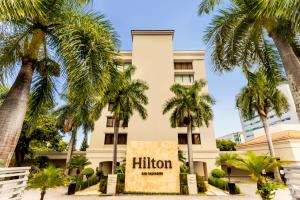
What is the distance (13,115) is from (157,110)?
2290 centimetres

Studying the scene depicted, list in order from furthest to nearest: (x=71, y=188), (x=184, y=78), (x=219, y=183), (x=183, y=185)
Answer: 1. (x=184, y=78)
2. (x=219, y=183)
3. (x=71, y=188)
4. (x=183, y=185)

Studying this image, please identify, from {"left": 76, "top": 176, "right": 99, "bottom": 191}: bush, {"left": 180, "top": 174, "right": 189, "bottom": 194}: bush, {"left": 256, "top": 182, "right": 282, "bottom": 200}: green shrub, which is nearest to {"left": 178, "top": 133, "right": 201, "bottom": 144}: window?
{"left": 180, "top": 174, "right": 189, "bottom": 194}: bush

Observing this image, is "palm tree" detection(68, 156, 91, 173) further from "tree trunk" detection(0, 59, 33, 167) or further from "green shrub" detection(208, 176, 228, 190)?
"tree trunk" detection(0, 59, 33, 167)

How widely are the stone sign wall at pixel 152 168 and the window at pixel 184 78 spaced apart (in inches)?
628

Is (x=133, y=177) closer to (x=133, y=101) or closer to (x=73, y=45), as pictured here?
(x=133, y=101)

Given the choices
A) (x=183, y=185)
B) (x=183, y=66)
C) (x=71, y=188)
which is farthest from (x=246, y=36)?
(x=183, y=66)

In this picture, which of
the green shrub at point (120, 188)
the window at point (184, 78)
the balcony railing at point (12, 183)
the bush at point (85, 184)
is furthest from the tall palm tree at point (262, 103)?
the balcony railing at point (12, 183)

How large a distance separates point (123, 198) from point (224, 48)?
12801 millimetres

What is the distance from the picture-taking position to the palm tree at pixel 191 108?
1873 cm

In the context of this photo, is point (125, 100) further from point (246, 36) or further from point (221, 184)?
point (221, 184)

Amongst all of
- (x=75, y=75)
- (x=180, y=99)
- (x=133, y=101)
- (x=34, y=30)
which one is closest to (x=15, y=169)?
(x=75, y=75)

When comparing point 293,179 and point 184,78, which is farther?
point 184,78

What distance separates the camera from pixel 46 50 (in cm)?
732

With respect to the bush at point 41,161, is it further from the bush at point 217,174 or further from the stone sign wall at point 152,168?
the bush at point 217,174
